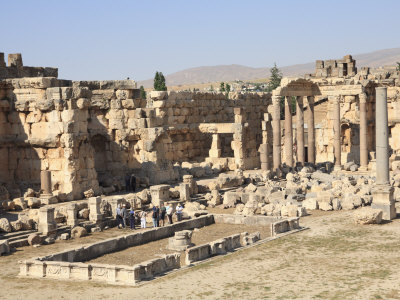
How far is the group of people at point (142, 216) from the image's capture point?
2394 centimetres

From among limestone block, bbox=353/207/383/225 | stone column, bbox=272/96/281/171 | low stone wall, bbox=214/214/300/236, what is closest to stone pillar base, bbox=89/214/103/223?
low stone wall, bbox=214/214/300/236

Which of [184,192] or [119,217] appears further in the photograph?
[184,192]

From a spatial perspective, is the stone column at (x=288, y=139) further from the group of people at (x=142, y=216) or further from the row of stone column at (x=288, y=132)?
the group of people at (x=142, y=216)

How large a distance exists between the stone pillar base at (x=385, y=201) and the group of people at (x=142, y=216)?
674cm

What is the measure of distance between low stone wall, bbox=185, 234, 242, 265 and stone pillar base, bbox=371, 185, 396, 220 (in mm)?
6426

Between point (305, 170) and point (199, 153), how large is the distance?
7954 mm

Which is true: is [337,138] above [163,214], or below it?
above

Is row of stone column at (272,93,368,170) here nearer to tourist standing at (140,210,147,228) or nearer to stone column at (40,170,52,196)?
tourist standing at (140,210,147,228)

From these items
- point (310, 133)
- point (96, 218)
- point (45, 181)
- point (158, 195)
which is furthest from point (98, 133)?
point (310, 133)

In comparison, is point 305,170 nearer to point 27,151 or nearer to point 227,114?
point 227,114

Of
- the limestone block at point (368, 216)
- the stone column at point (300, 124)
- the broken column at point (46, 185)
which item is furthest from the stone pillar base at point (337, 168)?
the broken column at point (46, 185)

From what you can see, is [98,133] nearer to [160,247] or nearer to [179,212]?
[179,212]

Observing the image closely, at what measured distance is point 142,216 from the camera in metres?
24.3

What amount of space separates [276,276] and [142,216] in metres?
8.42
